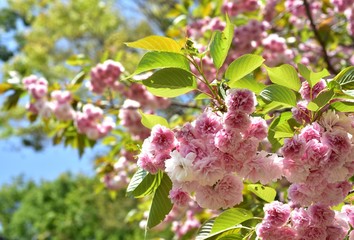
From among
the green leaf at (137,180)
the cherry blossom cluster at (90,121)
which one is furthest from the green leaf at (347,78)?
the cherry blossom cluster at (90,121)

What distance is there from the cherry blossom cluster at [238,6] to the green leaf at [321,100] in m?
2.04

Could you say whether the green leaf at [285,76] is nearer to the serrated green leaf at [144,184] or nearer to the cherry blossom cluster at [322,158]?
the cherry blossom cluster at [322,158]

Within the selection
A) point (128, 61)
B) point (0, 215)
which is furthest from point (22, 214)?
point (128, 61)

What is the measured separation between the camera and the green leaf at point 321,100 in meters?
1.07

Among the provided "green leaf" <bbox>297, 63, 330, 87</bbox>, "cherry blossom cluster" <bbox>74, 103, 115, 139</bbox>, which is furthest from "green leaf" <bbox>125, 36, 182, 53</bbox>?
"cherry blossom cluster" <bbox>74, 103, 115, 139</bbox>

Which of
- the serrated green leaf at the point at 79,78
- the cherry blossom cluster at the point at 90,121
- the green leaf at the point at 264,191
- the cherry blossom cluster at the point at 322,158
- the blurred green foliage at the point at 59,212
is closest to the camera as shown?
the cherry blossom cluster at the point at 322,158

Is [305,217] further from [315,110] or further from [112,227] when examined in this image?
[112,227]

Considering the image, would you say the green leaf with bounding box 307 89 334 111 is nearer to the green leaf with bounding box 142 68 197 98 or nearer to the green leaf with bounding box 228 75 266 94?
the green leaf with bounding box 228 75 266 94

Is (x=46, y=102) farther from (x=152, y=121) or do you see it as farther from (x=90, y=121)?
(x=152, y=121)

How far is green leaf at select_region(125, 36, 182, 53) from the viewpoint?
1.13 m

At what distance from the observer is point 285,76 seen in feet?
3.73

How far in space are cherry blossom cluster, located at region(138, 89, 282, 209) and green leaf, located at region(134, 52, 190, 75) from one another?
12 cm

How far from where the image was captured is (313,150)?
1.05 m

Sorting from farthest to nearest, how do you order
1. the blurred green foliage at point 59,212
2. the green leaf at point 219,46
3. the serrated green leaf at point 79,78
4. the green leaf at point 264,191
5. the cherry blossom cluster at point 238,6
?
1. the blurred green foliage at point 59,212
2. the cherry blossom cluster at point 238,6
3. the serrated green leaf at point 79,78
4. the green leaf at point 264,191
5. the green leaf at point 219,46
